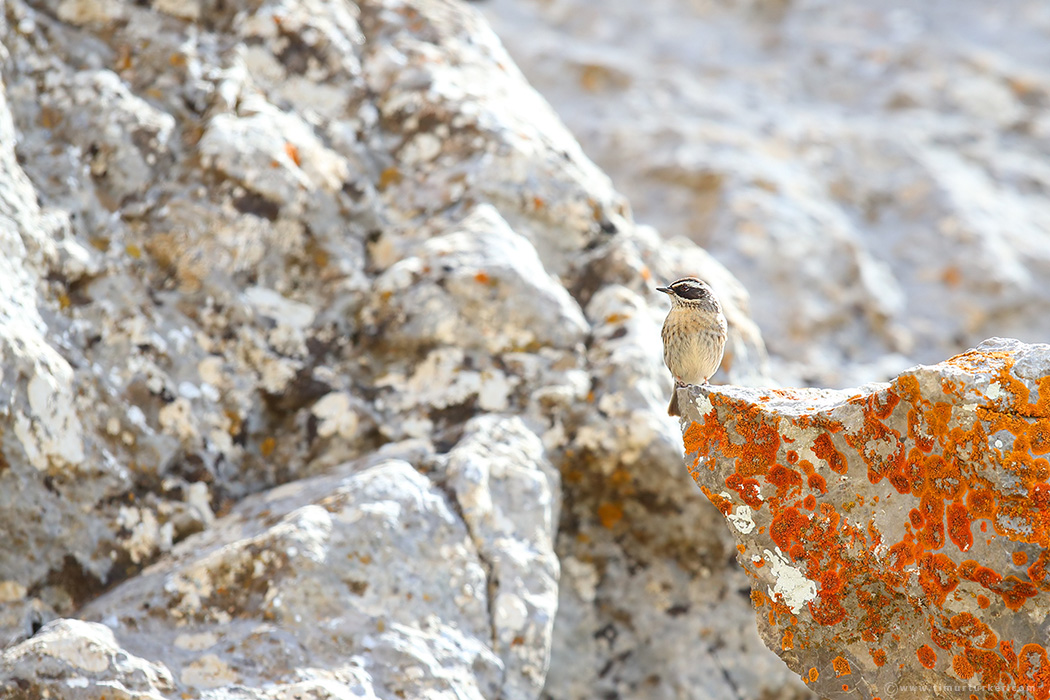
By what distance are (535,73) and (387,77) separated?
27.2 feet

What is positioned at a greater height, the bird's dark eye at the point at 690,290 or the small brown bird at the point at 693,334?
the bird's dark eye at the point at 690,290

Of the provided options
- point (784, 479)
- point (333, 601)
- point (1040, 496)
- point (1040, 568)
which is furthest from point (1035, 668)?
point (333, 601)

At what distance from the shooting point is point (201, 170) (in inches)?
253

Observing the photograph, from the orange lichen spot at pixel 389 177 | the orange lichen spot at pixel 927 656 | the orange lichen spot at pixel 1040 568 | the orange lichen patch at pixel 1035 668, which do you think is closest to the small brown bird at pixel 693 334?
the orange lichen spot at pixel 927 656

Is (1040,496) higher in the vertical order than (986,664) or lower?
higher

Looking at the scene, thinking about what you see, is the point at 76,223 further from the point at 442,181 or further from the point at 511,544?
the point at 511,544

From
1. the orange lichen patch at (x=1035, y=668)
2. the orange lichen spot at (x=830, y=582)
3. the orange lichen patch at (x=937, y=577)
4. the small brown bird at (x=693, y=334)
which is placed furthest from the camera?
the small brown bird at (x=693, y=334)

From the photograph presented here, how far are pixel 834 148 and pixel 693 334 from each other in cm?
1092

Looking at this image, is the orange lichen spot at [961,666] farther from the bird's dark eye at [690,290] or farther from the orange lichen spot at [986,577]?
the bird's dark eye at [690,290]

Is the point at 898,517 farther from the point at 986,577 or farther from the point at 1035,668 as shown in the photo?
the point at 1035,668

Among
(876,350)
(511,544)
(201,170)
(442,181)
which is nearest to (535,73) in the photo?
(876,350)

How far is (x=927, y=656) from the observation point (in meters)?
4.05

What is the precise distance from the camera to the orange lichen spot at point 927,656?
403 centimetres

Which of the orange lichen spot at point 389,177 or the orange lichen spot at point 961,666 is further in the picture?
the orange lichen spot at point 389,177
